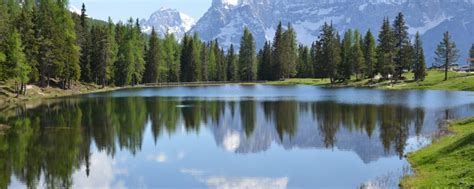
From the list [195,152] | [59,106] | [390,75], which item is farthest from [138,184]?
[390,75]

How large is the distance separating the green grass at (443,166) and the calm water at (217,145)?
1.19 m

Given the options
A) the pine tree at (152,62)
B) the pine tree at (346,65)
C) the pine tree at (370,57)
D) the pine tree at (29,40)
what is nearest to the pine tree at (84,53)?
the pine tree at (29,40)

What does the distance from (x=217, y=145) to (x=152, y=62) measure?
13975 centimetres

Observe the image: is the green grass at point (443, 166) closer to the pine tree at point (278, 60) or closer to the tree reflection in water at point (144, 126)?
the tree reflection in water at point (144, 126)

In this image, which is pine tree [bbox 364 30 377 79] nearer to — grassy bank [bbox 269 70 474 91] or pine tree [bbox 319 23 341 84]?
grassy bank [bbox 269 70 474 91]

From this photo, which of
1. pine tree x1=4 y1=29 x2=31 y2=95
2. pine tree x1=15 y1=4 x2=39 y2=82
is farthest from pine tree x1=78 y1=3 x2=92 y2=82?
pine tree x1=4 y1=29 x2=31 y2=95

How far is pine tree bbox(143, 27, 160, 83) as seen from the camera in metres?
184

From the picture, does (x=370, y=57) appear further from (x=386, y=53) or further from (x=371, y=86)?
(x=371, y=86)

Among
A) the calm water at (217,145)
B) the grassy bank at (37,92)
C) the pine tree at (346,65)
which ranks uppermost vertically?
the pine tree at (346,65)

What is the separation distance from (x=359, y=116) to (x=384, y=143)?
68.5 feet

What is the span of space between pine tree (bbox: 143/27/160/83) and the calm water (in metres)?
105

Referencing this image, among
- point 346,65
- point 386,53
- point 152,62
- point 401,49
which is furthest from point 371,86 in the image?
point 152,62

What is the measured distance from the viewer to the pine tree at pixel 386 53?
138 metres

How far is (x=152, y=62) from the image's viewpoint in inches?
7274
